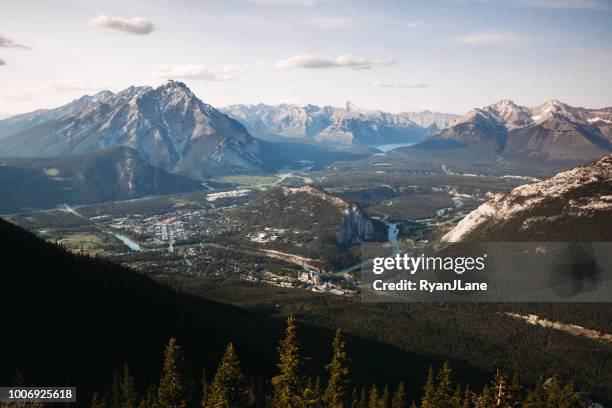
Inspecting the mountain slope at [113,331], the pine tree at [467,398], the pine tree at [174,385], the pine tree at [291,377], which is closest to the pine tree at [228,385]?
the pine tree at [291,377]

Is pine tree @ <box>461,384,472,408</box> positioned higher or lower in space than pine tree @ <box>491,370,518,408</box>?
lower

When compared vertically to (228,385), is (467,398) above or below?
below

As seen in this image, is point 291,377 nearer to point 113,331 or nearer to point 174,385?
point 174,385

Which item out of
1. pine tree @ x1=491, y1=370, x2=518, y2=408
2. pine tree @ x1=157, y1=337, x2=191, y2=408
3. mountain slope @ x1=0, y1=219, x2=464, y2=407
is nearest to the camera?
pine tree @ x1=491, y1=370, x2=518, y2=408

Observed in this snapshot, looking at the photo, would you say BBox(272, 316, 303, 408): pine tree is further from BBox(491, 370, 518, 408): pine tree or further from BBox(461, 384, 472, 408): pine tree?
BBox(461, 384, 472, 408): pine tree

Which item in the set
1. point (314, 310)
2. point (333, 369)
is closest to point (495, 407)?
point (333, 369)

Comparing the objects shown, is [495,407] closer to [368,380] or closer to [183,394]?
[183,394]

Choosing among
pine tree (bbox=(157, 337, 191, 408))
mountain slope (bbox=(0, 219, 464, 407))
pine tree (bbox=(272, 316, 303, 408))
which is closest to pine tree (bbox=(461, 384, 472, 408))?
pine tree (bbox=(272, 316, 303, 408))

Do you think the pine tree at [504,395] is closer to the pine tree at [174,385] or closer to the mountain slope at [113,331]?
the pine tree at [174,385]

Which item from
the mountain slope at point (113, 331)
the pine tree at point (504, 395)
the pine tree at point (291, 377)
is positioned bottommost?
the mountain slope at point (113, 331)

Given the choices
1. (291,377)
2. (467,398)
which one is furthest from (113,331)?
(291,377)

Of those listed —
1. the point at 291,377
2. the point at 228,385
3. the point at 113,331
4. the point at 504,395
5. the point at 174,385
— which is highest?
the point at 291,377

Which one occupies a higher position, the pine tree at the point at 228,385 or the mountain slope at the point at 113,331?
the pine tree at the point at 228,385
